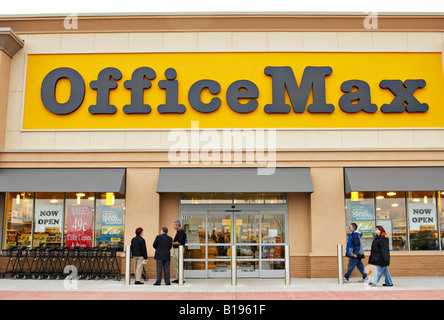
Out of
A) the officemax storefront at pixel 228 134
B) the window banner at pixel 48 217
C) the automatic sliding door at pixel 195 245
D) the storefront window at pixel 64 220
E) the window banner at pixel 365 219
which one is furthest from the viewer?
the window banner at pixel 48 217

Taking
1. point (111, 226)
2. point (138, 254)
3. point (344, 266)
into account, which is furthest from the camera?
point (111, 226)

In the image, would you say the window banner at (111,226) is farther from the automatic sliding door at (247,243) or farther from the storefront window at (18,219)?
the automatic sliding door at (247,243)

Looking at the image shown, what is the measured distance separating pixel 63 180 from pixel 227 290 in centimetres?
640

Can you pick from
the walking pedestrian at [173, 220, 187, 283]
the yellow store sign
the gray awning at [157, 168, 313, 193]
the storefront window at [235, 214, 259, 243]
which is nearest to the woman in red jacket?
the gray awning at [157, 168, 313, 193]

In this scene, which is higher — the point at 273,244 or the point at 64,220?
the point at 64,220

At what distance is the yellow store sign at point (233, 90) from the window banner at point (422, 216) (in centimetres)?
264

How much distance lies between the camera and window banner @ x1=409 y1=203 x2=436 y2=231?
48.1 feet

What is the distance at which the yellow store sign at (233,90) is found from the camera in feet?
48.7

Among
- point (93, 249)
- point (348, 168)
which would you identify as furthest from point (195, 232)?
point (348, 168)

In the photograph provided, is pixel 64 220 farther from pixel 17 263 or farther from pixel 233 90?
pixel 233 90

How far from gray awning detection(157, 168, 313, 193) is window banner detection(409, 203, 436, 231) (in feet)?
12.1

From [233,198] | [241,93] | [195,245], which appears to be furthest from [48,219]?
[241,93]

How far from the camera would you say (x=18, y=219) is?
14.9m

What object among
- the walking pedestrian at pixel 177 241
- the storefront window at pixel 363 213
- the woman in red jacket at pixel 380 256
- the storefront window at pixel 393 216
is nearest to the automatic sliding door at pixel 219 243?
the walking pedestrian at pixel 177 241
